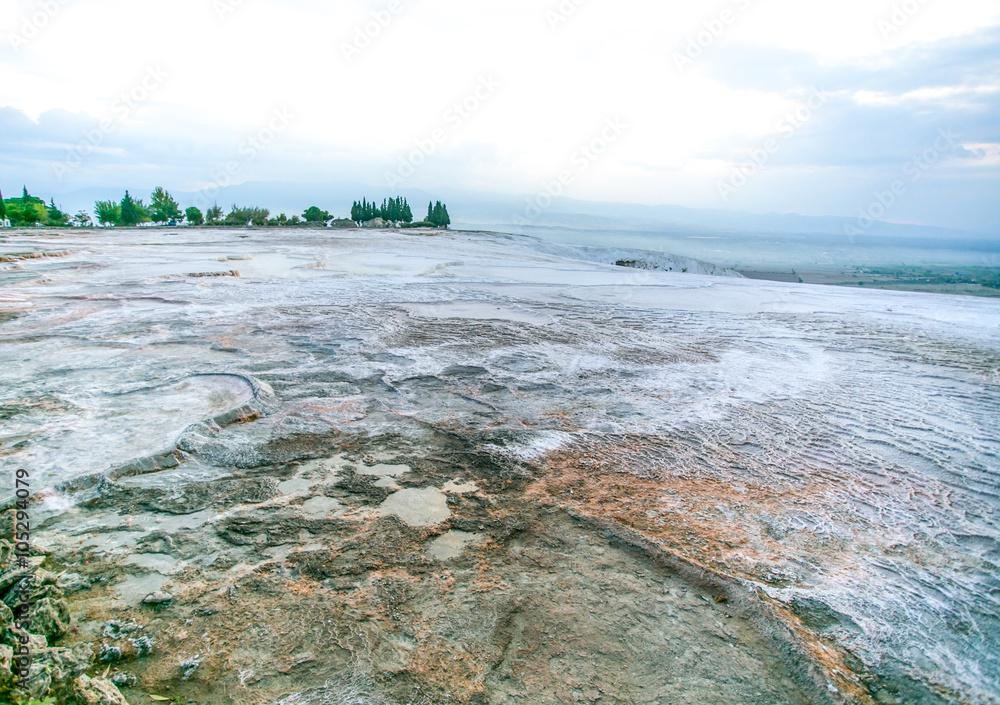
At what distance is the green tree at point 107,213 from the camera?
101 ft

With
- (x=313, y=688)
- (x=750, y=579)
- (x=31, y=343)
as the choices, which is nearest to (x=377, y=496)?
(x=313, y=688)

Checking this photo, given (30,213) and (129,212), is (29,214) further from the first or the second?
(129,212)

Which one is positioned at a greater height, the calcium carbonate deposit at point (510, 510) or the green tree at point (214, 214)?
the green tree at point (214, 214)

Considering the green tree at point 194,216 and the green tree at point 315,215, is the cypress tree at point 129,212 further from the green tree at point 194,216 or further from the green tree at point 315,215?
the green tree at point 315,215

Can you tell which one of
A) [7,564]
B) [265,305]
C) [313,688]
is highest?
[265,305]

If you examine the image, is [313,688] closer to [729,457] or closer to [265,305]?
[729,457]

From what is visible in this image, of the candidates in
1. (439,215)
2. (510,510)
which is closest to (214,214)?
(439,215)

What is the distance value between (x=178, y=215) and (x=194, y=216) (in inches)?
127

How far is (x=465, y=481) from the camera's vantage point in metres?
2.92

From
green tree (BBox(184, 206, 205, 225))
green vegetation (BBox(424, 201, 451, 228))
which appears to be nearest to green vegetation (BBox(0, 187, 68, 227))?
green tree (BBox(184, 206, 205, 225))

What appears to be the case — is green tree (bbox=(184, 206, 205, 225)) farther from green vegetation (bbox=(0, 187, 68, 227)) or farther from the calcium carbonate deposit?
the calcium carbonate deposit

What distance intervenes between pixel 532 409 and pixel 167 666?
2.59 m

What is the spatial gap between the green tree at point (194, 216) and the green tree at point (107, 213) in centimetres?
489

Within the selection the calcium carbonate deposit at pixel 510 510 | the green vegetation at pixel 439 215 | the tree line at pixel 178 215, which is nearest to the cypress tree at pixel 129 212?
the tree line at pixel 178 215
